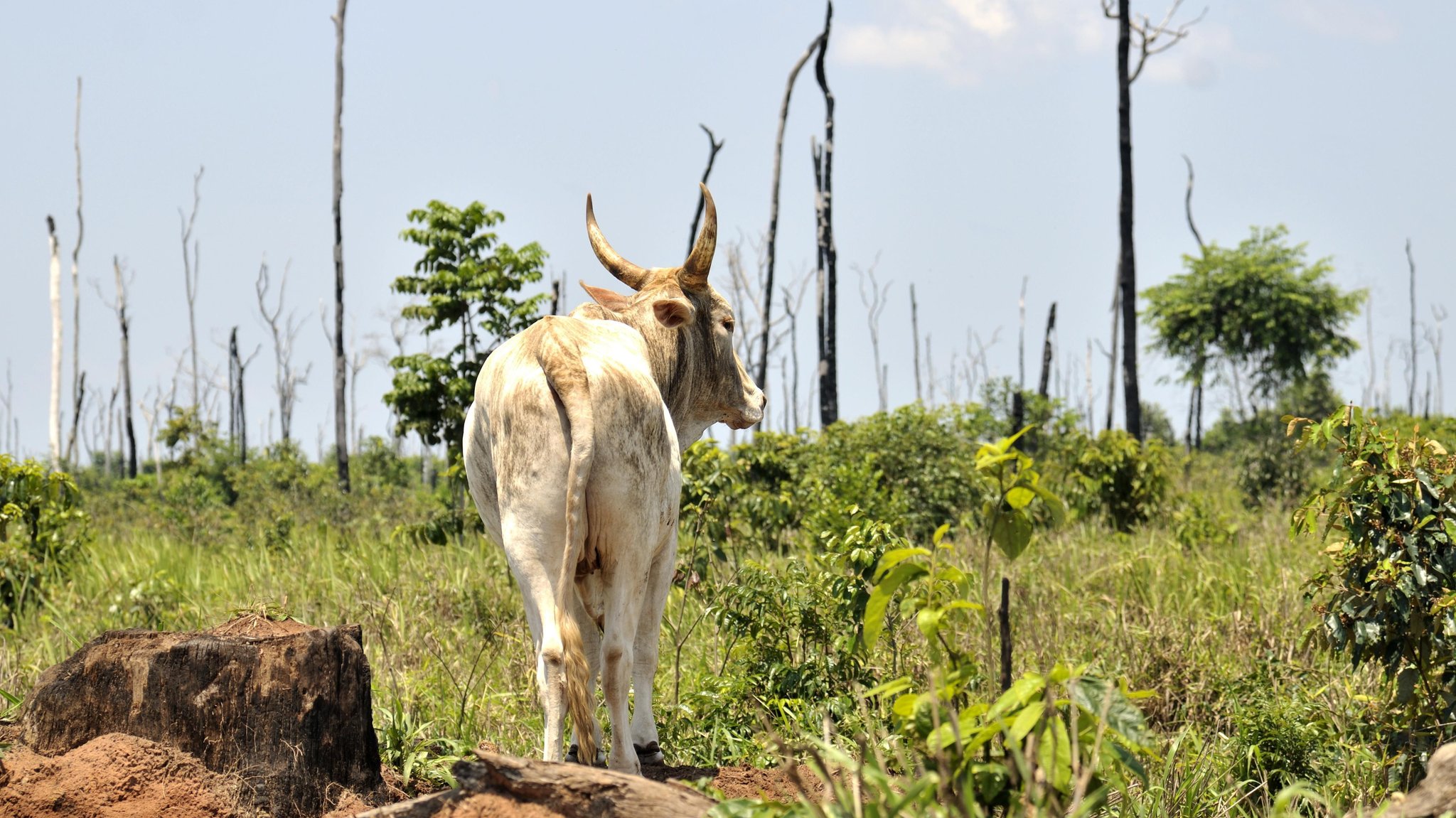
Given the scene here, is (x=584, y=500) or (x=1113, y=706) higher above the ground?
(x=584, y=500)

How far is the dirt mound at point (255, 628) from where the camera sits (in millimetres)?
4301

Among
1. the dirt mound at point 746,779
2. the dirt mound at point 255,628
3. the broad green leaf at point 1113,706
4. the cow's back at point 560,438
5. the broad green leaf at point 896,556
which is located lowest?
the dirt mound at point 746,779

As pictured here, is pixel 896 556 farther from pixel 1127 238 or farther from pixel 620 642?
pixel 1127 238

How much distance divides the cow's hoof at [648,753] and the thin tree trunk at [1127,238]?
16.1 metres

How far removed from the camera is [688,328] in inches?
182

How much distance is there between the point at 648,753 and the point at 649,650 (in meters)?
0.37

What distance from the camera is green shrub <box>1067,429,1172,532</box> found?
1292cm

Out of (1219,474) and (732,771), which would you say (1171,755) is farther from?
(1219,474)

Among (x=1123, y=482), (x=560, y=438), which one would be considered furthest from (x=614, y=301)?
(x=1123, y=482)

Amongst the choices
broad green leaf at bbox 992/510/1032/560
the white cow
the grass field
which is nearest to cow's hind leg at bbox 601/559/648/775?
the white cow

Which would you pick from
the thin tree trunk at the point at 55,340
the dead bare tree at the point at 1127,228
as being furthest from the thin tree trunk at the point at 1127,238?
the thin tree trunk at the point at 55,340

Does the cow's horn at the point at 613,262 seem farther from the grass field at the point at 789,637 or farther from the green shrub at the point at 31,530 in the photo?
the green shrub at the point at 31,530

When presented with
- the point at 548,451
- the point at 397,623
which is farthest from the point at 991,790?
the point at 397,623

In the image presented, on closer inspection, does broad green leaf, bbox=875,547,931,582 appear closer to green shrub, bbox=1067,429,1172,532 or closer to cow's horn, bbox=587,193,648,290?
cow's horn, bbox=587,193,648,290
